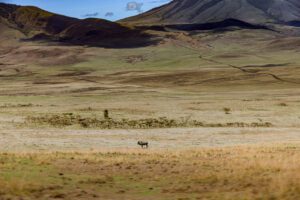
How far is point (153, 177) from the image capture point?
74.4 feet

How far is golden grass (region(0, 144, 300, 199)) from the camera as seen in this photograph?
18.9 metres

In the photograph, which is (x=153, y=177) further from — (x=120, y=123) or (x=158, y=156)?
(x=120, y=123)

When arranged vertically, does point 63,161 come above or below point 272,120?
above

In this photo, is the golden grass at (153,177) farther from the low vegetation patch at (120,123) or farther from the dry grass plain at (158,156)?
the low vegetation patch at (120,123)

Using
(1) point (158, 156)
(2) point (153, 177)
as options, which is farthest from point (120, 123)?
(2) point (153, 177)

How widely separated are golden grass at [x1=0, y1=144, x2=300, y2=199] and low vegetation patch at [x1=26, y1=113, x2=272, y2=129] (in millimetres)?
28126

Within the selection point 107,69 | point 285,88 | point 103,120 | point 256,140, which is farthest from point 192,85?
point 256,140

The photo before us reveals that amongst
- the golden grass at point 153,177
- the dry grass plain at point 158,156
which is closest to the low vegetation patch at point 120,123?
the dry grass plain at point 158,156

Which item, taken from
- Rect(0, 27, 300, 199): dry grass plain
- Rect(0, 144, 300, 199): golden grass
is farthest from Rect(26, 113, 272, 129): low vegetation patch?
Rect(0, 144, 300, 199): golden grass

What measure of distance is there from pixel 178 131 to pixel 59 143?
44.3 feet

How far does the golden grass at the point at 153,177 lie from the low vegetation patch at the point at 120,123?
92.3 feet

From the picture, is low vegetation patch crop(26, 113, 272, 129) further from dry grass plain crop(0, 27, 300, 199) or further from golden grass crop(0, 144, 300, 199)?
golden grass crop(0, 144, 300, 199)

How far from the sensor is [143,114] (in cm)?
6888

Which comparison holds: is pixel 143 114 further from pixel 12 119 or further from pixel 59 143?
pixel 59 143
